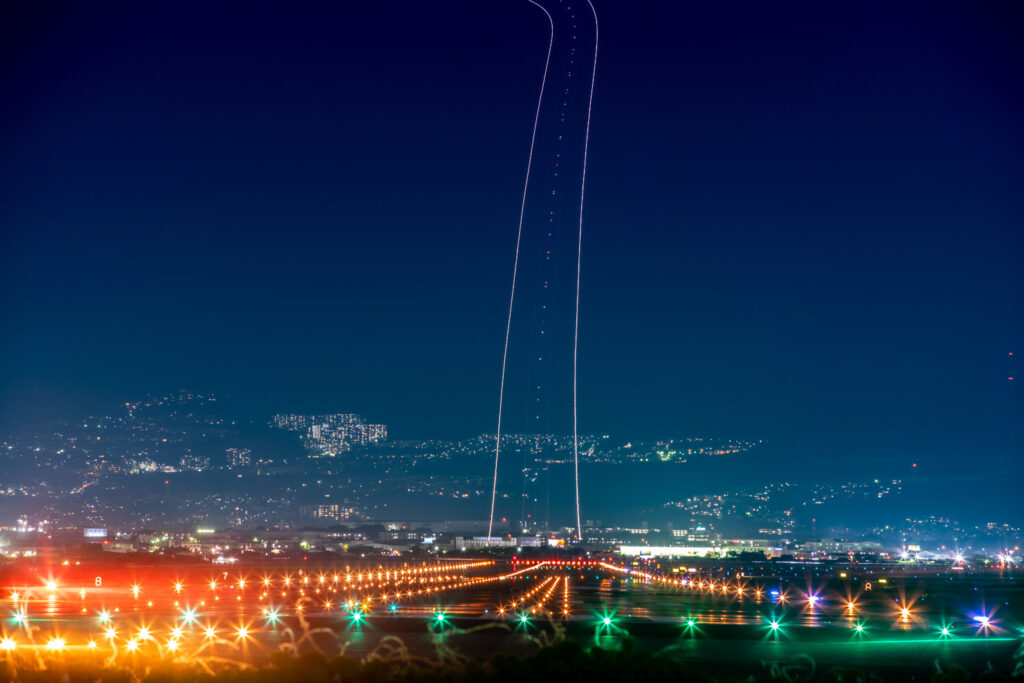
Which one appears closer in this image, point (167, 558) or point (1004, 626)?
point (1004, 626)

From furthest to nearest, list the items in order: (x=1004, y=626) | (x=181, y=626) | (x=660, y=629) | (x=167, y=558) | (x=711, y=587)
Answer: (x=167, y=558) < (x=711, y=587) < (x=1004, y=626) < (x=660, y=629) < (x=181, y=626)

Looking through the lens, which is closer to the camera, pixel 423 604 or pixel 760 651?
pixel 760 651

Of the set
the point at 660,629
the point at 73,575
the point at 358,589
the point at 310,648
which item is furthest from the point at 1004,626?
the point at 73,575

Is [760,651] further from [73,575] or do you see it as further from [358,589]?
[73,575]

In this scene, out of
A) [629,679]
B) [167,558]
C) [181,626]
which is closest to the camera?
[629,679]

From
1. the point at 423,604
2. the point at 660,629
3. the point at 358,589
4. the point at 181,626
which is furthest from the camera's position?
the point at 358,589

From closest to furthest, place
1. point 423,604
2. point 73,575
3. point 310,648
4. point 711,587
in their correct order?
point 310,648, point 423,604, point 711,587, point 73,575

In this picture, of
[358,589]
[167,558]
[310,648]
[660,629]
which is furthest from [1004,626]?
[167,558]

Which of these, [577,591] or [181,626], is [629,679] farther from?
[577,591]
